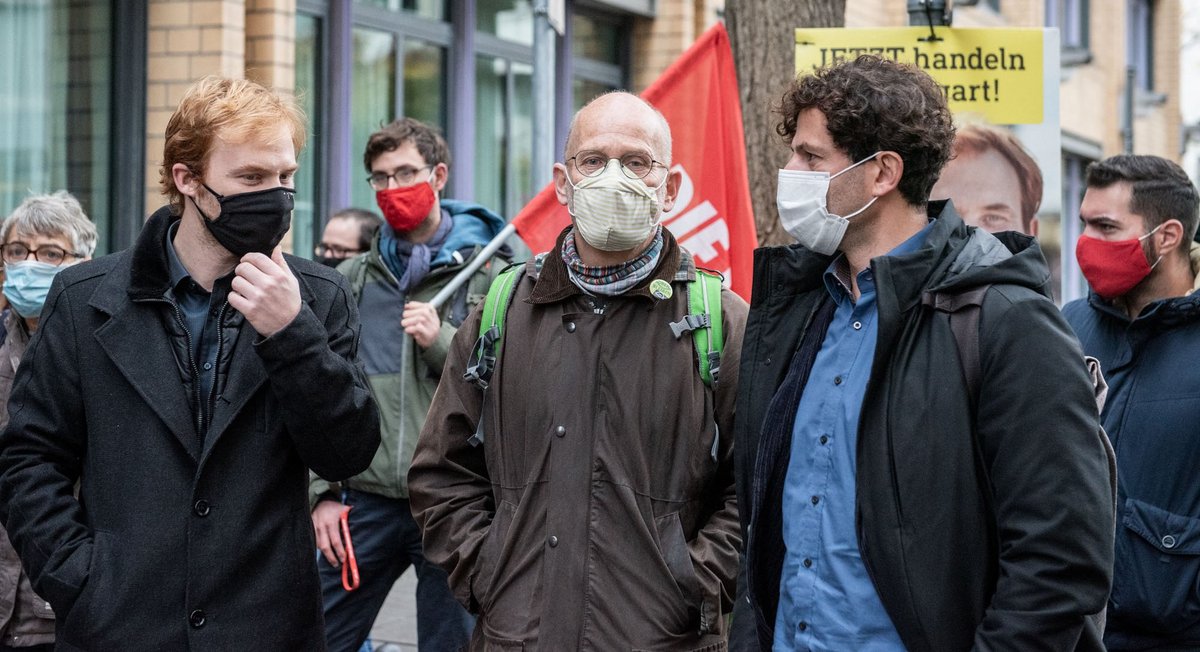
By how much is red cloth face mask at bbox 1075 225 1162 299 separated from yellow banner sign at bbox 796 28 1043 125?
5.62 feet

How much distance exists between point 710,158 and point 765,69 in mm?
926

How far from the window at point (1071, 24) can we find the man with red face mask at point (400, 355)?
56.7 feet

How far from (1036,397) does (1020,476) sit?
0.47 ft

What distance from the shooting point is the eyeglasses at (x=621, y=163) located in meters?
3.45

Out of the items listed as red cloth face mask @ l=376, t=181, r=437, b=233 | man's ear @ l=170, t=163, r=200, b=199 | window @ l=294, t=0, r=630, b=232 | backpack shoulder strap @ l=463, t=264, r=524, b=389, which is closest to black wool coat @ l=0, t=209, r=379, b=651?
man's ear @ l=170, t=163, r=200, b=199

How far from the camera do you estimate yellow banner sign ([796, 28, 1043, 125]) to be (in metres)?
6.21

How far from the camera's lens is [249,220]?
132 inches

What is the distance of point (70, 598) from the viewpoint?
326 cm

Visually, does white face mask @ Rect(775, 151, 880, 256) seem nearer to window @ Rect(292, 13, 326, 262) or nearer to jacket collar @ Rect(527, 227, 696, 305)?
jacket collar @ Rect(527, 227, 696, 305)

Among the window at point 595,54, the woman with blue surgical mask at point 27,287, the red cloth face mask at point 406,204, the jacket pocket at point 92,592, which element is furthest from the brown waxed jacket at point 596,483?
the window at point 595,54

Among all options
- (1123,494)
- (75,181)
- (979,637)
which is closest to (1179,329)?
(1123,494)

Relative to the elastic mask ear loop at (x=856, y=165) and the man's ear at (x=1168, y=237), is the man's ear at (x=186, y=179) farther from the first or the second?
the man's ear at (x=1168, y=237)

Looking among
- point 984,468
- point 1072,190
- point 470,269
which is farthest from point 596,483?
point 1072,190

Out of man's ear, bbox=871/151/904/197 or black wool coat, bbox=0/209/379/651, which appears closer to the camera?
man's ear, bbox=871/151/904/197
